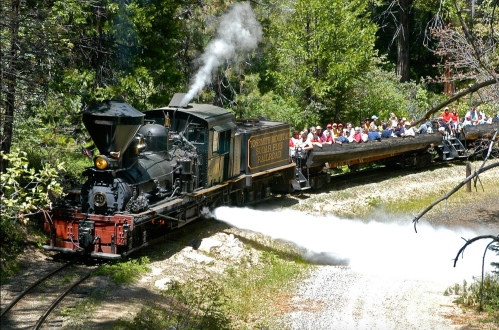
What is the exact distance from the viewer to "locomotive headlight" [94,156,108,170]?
41.1 ft

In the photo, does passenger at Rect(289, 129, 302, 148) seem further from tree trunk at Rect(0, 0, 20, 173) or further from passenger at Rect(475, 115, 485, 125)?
passenger at Rect(475, 115, 485, 125)

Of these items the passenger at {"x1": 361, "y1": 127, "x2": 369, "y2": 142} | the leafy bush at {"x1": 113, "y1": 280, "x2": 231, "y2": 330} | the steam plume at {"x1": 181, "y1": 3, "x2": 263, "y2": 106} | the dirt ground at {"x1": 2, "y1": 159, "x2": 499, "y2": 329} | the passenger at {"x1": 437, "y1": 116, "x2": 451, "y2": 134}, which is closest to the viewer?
the leafy bush at {"x1": 113, "y1": 280, "x2": 231, "y2": 330}

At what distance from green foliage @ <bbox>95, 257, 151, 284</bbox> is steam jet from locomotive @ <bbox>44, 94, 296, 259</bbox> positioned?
0.26 m

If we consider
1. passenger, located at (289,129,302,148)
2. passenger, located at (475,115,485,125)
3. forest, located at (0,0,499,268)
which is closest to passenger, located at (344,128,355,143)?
passenger, located at (289,129,302,148)

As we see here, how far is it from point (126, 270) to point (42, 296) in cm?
200

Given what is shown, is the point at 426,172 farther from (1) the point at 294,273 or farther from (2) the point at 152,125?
(2) the point at 152,125

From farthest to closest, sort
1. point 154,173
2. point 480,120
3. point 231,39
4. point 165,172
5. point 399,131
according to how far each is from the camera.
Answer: point 480,120 → point 399,131 → point 231,39 → point 165,172 → point 154,173

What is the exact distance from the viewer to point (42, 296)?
10.9 meters

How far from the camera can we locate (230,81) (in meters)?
25.4

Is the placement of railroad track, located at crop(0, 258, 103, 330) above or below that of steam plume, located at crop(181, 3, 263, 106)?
below

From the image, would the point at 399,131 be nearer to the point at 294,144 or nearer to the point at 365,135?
the point at 365,135

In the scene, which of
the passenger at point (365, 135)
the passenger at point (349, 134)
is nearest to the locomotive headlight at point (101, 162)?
the passenger at point (349, 134)

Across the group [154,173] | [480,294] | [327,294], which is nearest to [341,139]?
[154,173]

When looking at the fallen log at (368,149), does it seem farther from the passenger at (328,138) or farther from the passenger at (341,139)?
the passenger at (328,138)
